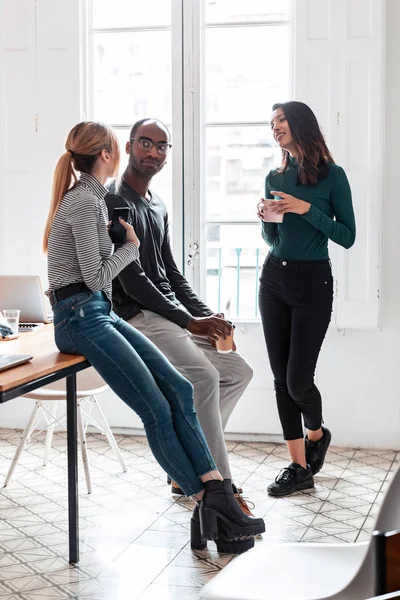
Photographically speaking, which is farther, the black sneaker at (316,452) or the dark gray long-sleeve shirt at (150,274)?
the black sneaker at (316,452)

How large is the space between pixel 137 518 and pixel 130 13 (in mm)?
2817

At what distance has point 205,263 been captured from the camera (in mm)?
4910

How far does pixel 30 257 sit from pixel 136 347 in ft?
6.35

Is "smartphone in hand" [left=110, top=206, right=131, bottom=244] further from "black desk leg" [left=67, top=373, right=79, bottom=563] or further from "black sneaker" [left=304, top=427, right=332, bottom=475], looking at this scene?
"black sneaker" [left=304, top=427, right=332, bottom=475]

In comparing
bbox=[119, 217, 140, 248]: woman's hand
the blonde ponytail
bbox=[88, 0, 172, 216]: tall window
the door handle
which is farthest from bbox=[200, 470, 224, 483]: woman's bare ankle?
bbox=[88, 0, 172, 216]: tall window

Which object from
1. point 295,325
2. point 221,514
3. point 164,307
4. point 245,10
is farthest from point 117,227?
point 245,10

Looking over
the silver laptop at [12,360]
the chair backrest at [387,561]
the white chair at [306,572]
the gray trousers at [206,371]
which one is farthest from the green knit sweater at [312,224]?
the chair backrest at [387,561]

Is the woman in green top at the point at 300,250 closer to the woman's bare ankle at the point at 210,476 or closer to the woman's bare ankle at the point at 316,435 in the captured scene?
the woman's bare ankle at the point at 316,435

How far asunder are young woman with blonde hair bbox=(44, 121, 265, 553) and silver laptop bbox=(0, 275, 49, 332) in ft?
3.12

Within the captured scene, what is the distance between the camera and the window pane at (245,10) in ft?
15.5

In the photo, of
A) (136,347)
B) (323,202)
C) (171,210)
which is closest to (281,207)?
(323,202)

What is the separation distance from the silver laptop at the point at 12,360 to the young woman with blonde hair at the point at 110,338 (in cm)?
20

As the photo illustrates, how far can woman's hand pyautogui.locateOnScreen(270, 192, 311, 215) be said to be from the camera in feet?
12.3

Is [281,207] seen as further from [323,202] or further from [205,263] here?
[205,263]
